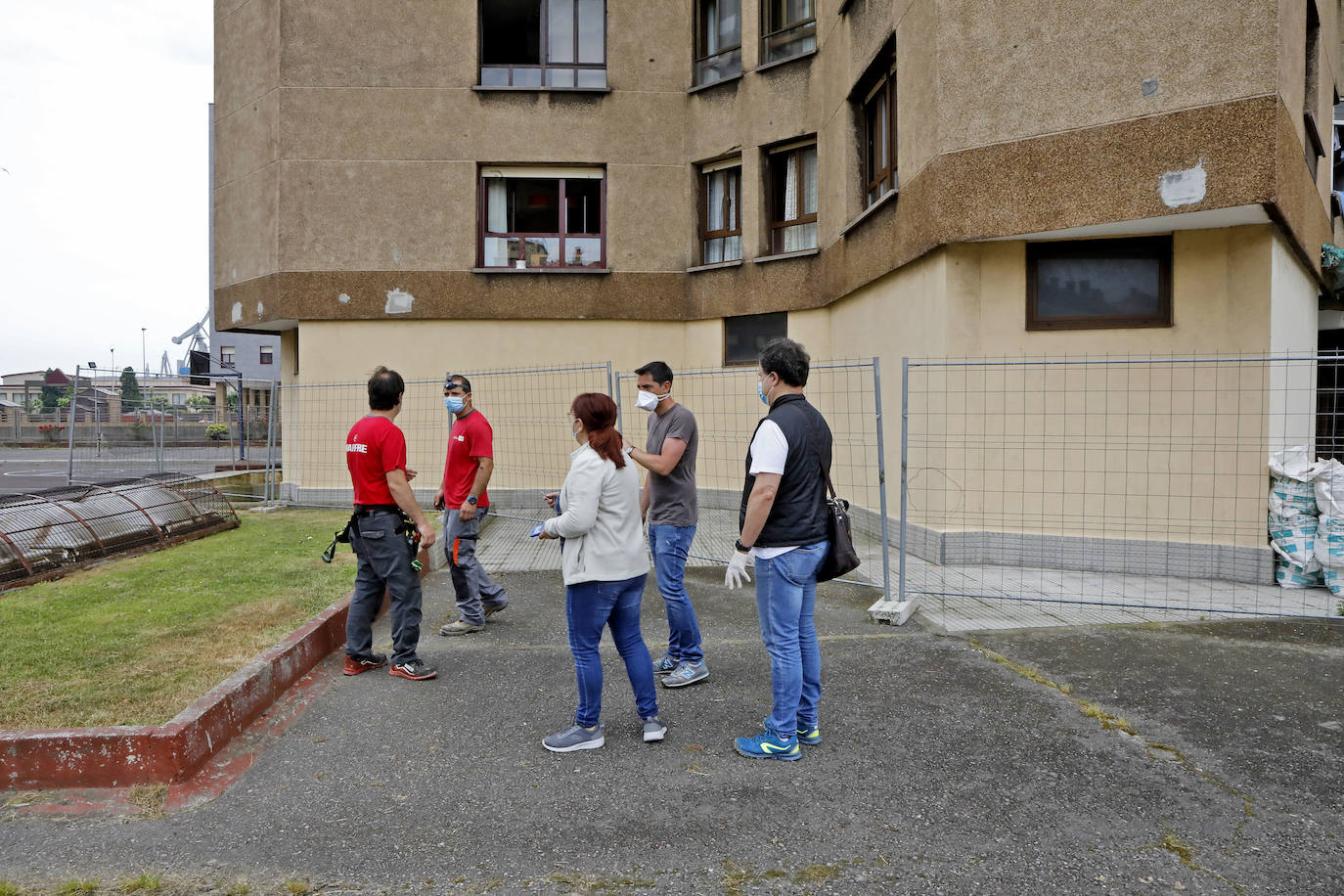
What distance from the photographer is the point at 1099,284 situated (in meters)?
8.31

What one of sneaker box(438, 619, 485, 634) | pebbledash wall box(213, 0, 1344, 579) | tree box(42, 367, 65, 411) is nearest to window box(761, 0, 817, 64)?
pebbledash wall box(213, 0, 1344, 579)

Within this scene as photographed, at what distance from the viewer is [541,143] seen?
13617 millimetres

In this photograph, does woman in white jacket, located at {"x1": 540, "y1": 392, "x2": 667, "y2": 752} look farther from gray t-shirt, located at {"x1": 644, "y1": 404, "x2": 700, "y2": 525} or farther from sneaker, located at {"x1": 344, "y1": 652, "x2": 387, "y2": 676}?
sneaker, located at {"x1": 344, "y1": 652, "x2": 387, "y2": 676}

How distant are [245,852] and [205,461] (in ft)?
44.8

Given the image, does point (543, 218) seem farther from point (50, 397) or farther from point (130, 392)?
point (50, 397)

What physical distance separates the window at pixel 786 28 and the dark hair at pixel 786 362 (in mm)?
10224

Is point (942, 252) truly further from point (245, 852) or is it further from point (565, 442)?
point (245, 852)

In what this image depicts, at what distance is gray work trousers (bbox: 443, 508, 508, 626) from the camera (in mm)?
5992

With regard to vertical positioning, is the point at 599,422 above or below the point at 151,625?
above

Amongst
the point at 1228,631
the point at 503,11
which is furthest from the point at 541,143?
the point at 1228,631

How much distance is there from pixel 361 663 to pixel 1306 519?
24.4 ft

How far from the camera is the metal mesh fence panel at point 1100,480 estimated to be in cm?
753

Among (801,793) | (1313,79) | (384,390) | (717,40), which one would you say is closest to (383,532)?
(384,390)

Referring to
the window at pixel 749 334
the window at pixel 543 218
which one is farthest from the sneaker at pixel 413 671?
the window at pixel 543 218
